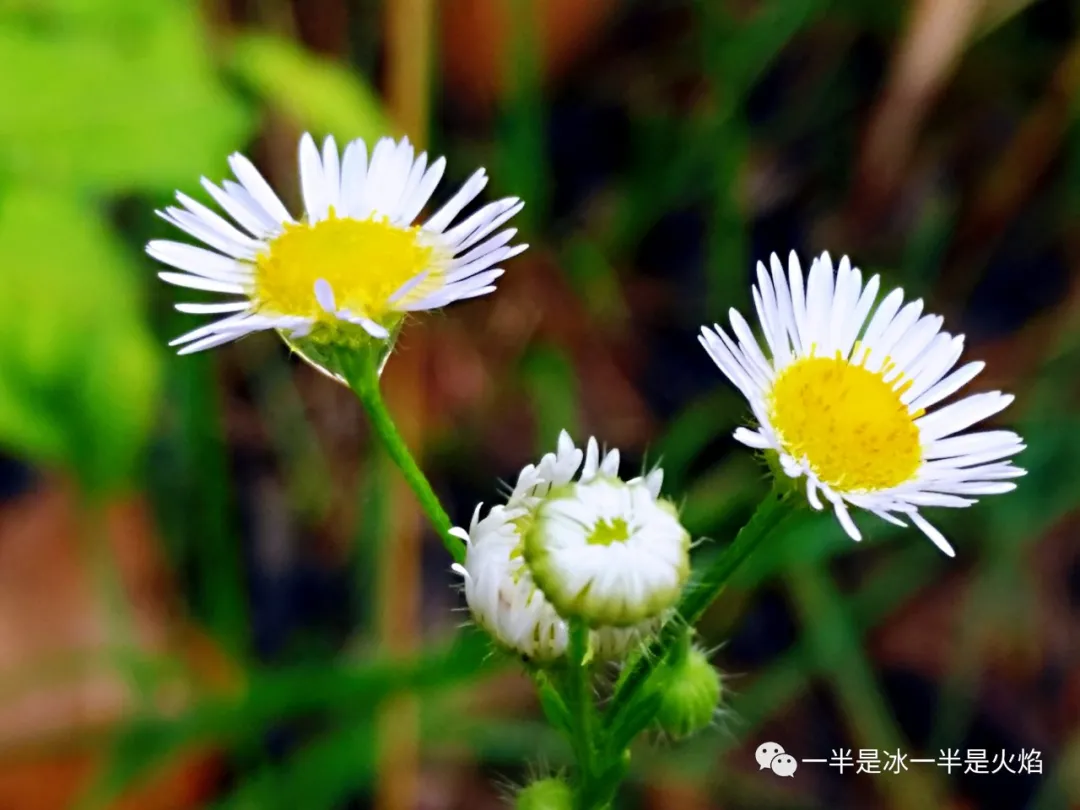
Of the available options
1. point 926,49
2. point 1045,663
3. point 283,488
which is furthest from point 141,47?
point 1045,663

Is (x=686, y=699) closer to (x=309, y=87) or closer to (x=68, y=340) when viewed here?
(x=68, y=340)

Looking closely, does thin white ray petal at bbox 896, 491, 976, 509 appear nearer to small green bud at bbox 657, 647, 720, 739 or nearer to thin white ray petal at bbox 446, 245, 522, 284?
small green bud at bbox 657, 647, 720, 739

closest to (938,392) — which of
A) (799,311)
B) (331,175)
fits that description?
(799,311)

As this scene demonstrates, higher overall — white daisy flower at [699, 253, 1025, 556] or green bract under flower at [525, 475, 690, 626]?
white daisy flower at [699, 253, 1025, 556]

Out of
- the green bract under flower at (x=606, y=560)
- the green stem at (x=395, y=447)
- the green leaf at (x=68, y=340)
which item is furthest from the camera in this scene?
the green leaf at (x=68, y=340)

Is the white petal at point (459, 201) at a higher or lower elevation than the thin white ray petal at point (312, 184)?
lower

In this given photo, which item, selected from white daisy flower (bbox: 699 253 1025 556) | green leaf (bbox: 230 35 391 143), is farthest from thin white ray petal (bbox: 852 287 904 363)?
green leaf (bbox: 230 35 391 143)

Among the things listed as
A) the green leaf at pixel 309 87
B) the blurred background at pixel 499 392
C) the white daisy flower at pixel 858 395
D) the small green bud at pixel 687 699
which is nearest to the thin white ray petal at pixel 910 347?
the white daisy flower at pixel 858 395

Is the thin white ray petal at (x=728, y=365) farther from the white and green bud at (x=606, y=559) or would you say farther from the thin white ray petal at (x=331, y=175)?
the thin white ray petal at (x=331, y=175)
